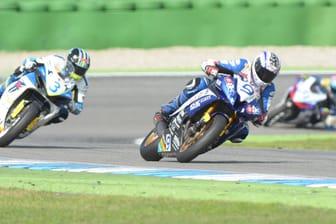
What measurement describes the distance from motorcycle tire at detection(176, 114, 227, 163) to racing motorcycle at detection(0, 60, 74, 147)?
2.65m

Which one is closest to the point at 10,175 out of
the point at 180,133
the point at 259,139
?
the point at 180,133

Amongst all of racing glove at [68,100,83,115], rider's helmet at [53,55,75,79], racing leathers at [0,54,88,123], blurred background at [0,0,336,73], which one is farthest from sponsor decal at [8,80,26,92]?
blurred background at [0,0,336,73]

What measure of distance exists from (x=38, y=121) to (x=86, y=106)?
22.6ft

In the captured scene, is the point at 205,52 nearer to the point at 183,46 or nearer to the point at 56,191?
the point at 183,46

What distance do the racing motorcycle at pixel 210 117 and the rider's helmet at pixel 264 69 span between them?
0.40ft

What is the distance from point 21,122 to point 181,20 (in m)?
11.2

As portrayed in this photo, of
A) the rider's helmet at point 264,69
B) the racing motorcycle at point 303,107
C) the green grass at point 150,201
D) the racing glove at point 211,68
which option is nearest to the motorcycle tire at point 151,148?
the racing glove at point 211,68

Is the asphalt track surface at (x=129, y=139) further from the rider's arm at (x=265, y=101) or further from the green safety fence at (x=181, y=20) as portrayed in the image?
the green safety fence at (x=181, y=20)

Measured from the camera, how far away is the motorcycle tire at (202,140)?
12.6 metres

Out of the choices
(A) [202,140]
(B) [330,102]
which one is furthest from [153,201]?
(B) [330,102]

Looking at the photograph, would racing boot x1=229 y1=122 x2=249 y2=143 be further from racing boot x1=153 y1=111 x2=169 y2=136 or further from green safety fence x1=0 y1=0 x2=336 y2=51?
green safety fence x1=0 y1=0 x2=336 y2=51

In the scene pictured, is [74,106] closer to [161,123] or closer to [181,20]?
[161,123]

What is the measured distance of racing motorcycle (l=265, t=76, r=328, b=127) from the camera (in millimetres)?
22000

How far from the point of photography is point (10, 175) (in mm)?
11484
